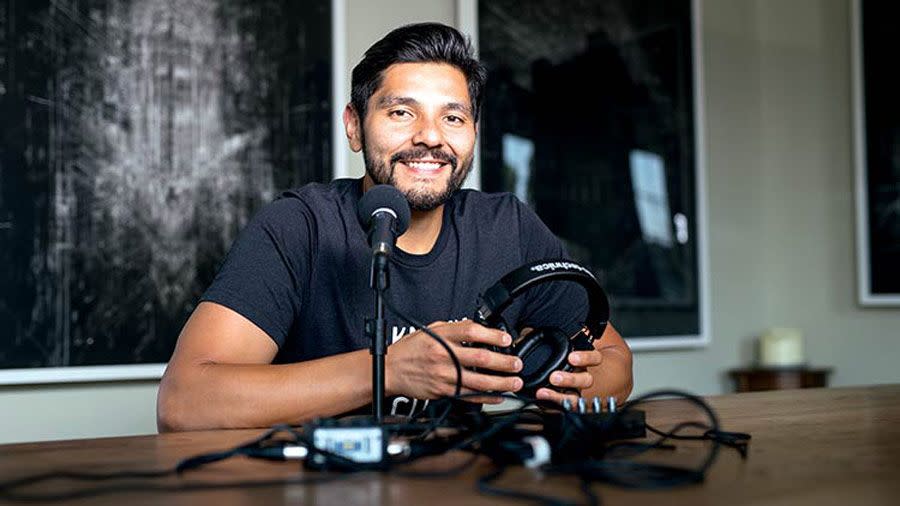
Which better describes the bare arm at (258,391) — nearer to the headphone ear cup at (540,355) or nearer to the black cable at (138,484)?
the headphone ear cup at (540,355)

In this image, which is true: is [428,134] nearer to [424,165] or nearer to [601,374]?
[424,165]

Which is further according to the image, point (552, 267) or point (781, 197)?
point (781, 197)

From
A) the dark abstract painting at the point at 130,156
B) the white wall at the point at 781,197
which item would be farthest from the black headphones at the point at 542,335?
the white wall at the point at 781,197

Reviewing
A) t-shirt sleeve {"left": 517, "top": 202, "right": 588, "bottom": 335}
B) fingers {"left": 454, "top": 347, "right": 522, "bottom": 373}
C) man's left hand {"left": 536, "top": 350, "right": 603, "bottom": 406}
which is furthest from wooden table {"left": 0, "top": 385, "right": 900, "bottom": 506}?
t-shirt sleeve {"left": 517, "top": 202, "right": 588, "bottom": 335}

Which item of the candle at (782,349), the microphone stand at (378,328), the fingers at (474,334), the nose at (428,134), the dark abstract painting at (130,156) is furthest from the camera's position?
the candle at (782,349)

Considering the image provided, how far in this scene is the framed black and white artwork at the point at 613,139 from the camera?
3.25m

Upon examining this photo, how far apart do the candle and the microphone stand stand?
2.88 meters

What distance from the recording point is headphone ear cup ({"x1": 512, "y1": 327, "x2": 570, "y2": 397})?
1.41m

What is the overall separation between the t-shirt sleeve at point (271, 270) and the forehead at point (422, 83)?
0.29 metres

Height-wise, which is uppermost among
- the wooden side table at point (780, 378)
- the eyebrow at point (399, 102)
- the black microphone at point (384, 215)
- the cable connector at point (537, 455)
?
the eyebrow at point (399, 102)

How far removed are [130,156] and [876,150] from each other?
265cm

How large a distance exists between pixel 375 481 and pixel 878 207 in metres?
3.29

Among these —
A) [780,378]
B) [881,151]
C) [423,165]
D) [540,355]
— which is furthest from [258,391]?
[881,151]

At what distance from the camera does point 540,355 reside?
56.4 inches
